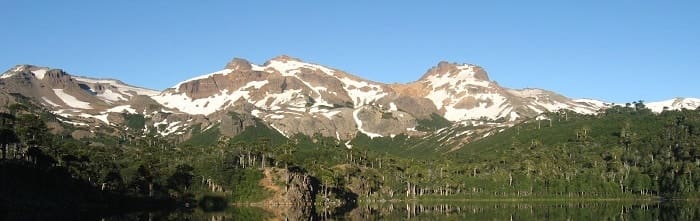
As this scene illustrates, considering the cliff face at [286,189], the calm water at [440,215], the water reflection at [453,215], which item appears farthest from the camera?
the cliff face at [286,189]

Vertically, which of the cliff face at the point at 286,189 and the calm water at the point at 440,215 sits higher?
the cliff face at the point at 286,189

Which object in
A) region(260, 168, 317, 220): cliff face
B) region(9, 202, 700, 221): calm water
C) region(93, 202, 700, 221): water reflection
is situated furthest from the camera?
region(260, 168, 317, 220): cliff face

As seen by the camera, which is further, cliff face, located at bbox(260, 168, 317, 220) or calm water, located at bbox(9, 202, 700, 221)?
cliff face, located at bbox(260, 168, 317, 220)

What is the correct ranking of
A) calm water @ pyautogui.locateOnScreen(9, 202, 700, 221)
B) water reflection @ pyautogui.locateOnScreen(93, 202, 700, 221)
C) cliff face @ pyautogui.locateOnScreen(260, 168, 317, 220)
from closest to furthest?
calm water @ pyautogui.locateOnScreen(9, 202, 700, 221) → water reflection @ pyautogui.locateOnScreen(93, 202, 700, 221) → cliff face @ pyautogui.locateOnScreen(260, 168, 317, 220)

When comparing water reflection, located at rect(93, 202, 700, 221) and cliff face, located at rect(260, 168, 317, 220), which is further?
cliff face, located at rect(260, 168, 317, 220)

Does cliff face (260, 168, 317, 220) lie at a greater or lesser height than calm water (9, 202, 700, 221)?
greater

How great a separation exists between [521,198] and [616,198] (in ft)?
83.7

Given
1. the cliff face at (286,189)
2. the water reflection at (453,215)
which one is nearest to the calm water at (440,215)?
the water reflection at (453,215)

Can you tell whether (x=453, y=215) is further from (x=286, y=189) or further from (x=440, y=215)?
(x=286, y=189)

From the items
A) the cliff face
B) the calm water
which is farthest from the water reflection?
the cliff face

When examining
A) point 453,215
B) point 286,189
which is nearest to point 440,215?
point 453,215

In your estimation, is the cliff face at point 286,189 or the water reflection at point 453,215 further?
the cliff face at point 286,189

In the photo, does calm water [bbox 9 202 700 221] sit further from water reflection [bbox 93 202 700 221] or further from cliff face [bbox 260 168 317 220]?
cliff face [bbox 260 168 317 220]

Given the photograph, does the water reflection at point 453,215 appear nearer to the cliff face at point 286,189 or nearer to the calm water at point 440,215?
the calm water at point 440,215
